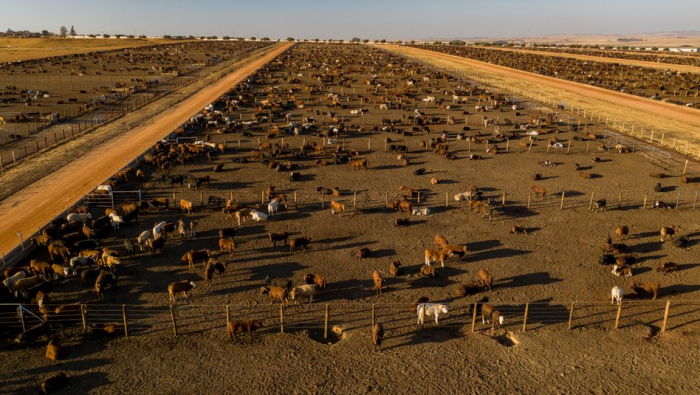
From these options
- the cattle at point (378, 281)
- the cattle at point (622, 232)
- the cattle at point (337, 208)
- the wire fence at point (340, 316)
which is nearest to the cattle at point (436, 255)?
the cattle at point (378, 281)

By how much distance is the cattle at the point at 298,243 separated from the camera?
86.3 ft

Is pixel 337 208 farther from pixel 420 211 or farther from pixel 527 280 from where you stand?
pixel 527 280

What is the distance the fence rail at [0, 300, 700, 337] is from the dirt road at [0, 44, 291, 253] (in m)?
10.3

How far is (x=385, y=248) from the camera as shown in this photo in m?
26.9

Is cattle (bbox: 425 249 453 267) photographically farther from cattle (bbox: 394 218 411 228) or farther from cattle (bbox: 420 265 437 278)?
cattle (bbox: 394 218 411 228)

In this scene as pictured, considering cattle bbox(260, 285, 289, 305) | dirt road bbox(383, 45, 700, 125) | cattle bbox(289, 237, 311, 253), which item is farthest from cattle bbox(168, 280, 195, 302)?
dirt road bbox(383, 45, 700, 125)

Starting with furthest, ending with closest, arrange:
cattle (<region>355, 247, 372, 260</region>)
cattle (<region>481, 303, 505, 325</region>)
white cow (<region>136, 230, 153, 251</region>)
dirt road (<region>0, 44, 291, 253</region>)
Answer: dirt road (<region>0, 44, 291, 253</region>) < white cow (<region>136, 230, 153, 251</region>) < cattle (<region>355, 247, 372, 260</region>) < cattle (<region>481, 303, 505, 325</region>)

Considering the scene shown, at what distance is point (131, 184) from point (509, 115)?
5412 cm

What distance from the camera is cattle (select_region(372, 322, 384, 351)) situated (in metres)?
17.8

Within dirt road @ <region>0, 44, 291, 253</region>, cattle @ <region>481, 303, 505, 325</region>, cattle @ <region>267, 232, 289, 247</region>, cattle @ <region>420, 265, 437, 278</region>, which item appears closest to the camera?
cattle @ <region>481, 303, 505, 325</region>

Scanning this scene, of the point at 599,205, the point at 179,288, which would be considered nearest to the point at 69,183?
the point at 179,288

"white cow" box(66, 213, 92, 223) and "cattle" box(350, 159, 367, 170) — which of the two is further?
"cattle" box(350, 159, 367, 170)

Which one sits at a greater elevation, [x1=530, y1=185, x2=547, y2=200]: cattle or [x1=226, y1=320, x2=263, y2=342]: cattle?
[x1=530, y1=185, x2=547, y2=200]: cattle

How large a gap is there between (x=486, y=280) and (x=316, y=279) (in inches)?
337
